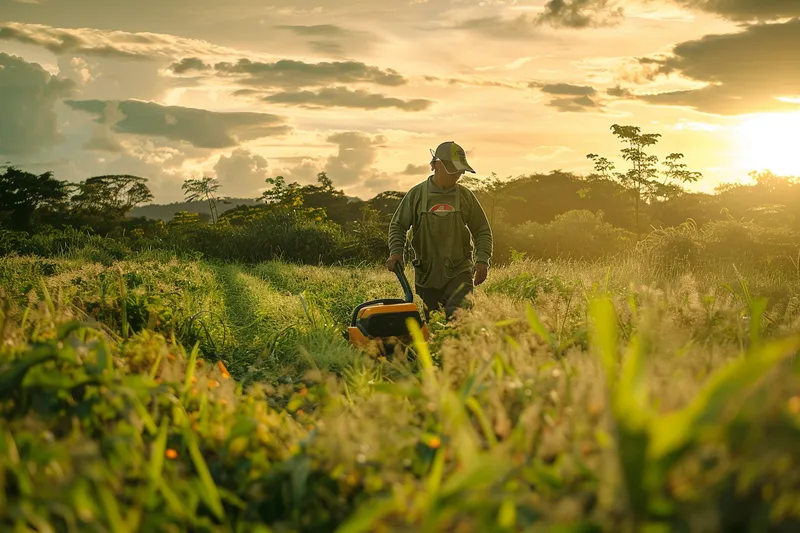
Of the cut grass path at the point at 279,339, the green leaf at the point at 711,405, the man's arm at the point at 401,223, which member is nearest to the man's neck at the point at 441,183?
the man's arm at the point at 401,223

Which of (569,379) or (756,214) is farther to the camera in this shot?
(756,214)

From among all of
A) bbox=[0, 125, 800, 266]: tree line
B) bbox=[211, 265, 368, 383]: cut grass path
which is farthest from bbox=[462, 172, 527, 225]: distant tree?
bbox=[211, 265, 368, 383]: cut grass path

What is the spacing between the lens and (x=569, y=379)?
265 cm

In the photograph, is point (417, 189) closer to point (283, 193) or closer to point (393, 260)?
point (393, 260)

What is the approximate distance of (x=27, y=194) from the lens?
47.3 m

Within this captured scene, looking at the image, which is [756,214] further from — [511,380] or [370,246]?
[511,380]

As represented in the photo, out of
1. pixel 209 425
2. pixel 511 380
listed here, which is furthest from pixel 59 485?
pixel 511 380

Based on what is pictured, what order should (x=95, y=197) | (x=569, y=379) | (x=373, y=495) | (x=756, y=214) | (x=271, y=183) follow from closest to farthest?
(x=373, y=495) → (x=569, y=379) → (x=756, y=214) → (x=271, y=183) → (x=95, y=197)

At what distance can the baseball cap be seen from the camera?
7.92 metres

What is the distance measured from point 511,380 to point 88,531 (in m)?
1.61

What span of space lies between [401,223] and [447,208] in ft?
2.25

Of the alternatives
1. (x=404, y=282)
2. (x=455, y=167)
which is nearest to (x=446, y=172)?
(x=455, y=167)

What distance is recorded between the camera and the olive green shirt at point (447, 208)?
8.31 metres

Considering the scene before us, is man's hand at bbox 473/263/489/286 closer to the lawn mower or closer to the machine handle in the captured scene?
the machine handle
